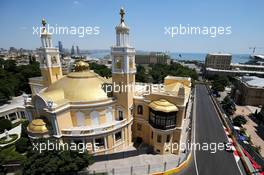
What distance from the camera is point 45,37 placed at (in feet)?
111

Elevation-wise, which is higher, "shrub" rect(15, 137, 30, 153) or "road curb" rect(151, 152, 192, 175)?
"shrub" rect(15, 137, 30, 153)

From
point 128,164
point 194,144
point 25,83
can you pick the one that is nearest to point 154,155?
point 128,164

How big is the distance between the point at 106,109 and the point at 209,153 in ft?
76.5

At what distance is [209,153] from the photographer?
32.0 m

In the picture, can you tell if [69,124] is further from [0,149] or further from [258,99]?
[258,99]

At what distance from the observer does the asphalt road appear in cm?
2734

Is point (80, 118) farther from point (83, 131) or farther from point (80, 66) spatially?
point (80, 66)

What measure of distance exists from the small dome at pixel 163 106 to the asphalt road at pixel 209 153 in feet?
36.4

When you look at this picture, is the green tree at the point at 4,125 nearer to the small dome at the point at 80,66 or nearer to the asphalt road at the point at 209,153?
the small dome at the point at 80,66

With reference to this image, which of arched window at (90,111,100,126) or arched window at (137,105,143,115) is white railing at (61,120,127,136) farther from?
arched window at (137,105,143,115)

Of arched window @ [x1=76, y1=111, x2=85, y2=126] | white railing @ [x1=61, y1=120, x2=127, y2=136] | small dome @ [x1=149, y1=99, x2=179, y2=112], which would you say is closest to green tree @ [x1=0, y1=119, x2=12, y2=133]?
white railing @ [x1=61, y1=120, x2=127, y2=136]

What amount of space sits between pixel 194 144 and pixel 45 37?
40.9 meters

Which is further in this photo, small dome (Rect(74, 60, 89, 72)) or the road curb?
small dome (Rect(74, 60, 89, 72))

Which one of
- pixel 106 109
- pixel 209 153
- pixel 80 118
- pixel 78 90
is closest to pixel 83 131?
pixel 80 118
